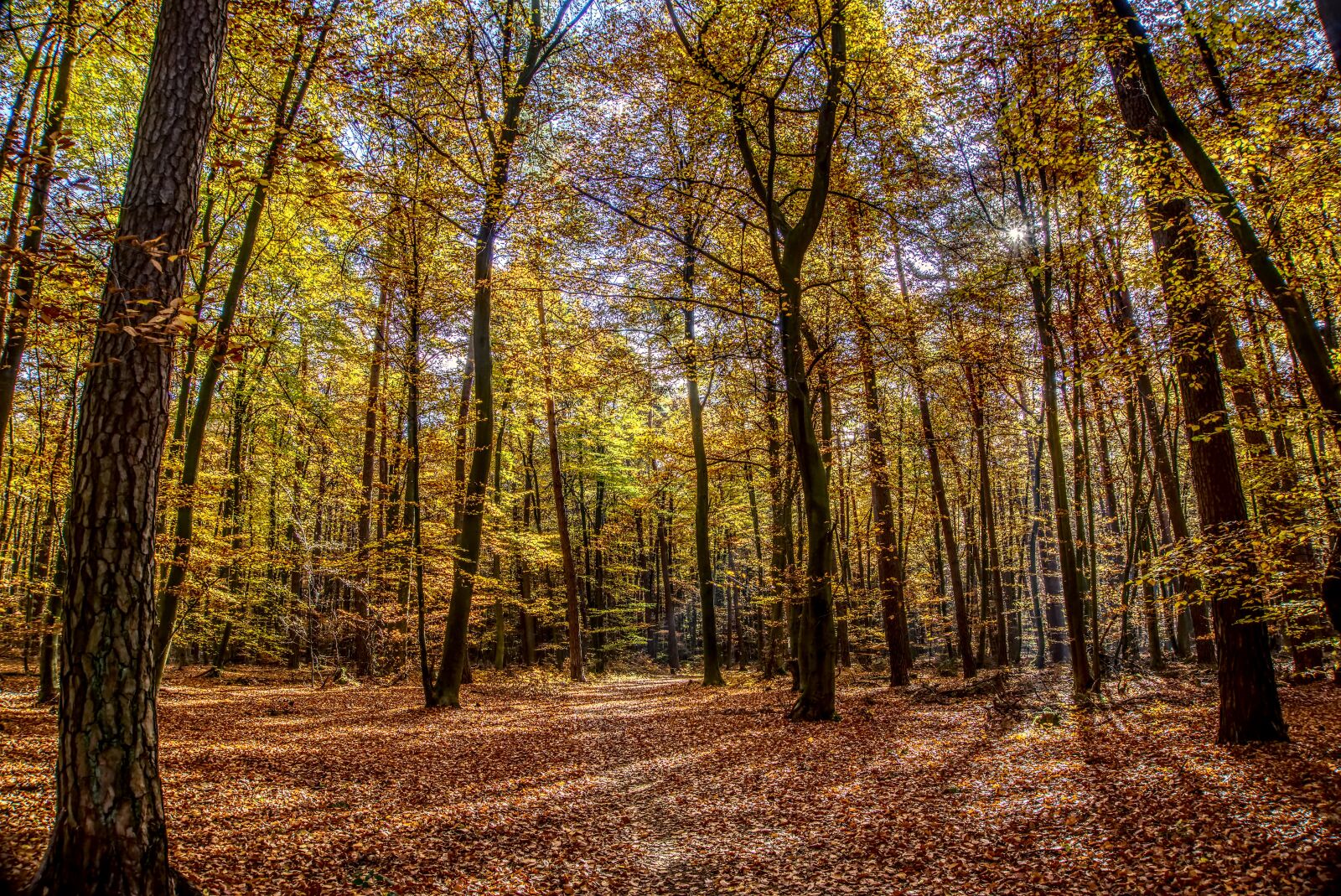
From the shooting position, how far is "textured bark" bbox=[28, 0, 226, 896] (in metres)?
3.38

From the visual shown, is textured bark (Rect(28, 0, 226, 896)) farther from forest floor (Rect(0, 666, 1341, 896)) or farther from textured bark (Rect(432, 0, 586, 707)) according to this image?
textured bark (Rect(432, 0, 586, 707))

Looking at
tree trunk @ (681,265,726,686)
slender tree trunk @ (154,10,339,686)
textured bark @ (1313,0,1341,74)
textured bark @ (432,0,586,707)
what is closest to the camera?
textured bark @ (1313,0,1341,74)

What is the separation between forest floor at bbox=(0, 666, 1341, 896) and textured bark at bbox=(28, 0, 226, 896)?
0.73 m

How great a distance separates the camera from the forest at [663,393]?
13.7 feet

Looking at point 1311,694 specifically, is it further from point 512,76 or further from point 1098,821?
point 512,76

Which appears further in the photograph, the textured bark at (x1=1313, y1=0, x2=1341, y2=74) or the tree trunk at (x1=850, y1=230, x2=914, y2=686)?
the tree trunk at (x1=850, y1=230, x2=914, y2=686)

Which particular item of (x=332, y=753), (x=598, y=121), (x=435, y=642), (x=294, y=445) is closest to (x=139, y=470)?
(x=332, y=753)

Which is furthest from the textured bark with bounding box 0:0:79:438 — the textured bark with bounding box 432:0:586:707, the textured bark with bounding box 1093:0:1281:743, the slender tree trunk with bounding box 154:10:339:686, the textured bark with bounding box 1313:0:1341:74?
the textured bark with bounding box 1093:0:1281:743

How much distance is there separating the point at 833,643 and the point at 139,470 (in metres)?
9.41

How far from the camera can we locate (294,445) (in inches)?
795

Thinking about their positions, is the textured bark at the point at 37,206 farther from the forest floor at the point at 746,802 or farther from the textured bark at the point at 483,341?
the textured bark at the point at 483,341

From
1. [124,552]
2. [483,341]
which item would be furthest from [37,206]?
[124,552]

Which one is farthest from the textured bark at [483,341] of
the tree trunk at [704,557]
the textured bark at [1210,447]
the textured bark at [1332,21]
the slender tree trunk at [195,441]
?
the textured bark at [1332,21]

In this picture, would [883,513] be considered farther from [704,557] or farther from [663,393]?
[663,393]
